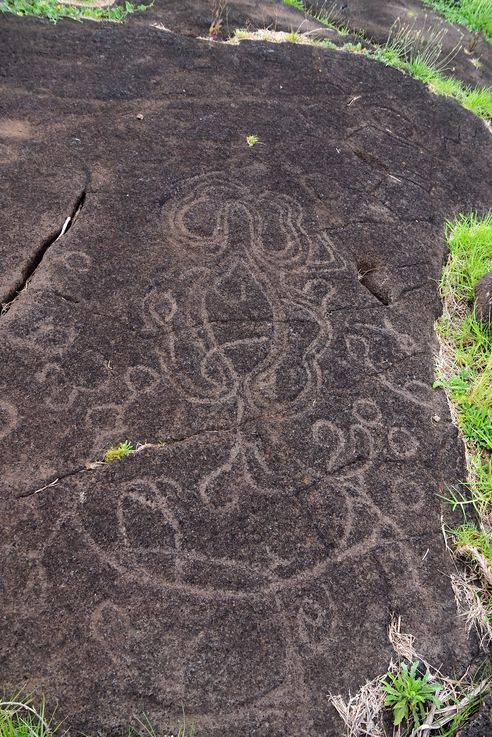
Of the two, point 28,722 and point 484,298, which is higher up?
point 484,298

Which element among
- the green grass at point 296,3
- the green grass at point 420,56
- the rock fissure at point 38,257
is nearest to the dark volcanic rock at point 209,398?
the rock fissure at point 38,257

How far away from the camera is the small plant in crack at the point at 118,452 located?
2.19 m

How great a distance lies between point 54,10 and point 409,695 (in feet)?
15.6

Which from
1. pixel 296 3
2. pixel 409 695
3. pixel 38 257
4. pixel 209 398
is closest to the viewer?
pixel 409 695

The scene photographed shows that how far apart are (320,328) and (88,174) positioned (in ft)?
4.90

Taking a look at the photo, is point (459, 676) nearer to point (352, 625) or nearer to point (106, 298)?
point (352, 625)

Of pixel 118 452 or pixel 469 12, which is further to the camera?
pixel 469 12

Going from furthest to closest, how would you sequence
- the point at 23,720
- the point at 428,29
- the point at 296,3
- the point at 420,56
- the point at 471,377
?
the point at 428,29, the point at 296,3, the point at 420,56, the point at 471,377, the point at 23,720

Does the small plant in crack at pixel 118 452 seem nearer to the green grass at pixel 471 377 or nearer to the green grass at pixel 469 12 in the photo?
the green grass at pixel 471 377

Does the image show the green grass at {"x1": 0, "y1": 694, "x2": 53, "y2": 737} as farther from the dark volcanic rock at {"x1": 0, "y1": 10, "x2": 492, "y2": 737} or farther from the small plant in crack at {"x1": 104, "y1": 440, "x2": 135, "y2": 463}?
the small plant in crack at {"x1": 104, "y1": 440, "x2": 135, "y2": 463}

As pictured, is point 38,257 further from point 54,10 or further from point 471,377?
point 54,10

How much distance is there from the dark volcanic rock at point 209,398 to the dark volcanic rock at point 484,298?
24cm

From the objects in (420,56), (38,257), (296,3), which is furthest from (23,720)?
(296,3)

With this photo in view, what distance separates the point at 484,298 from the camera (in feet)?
10.4
